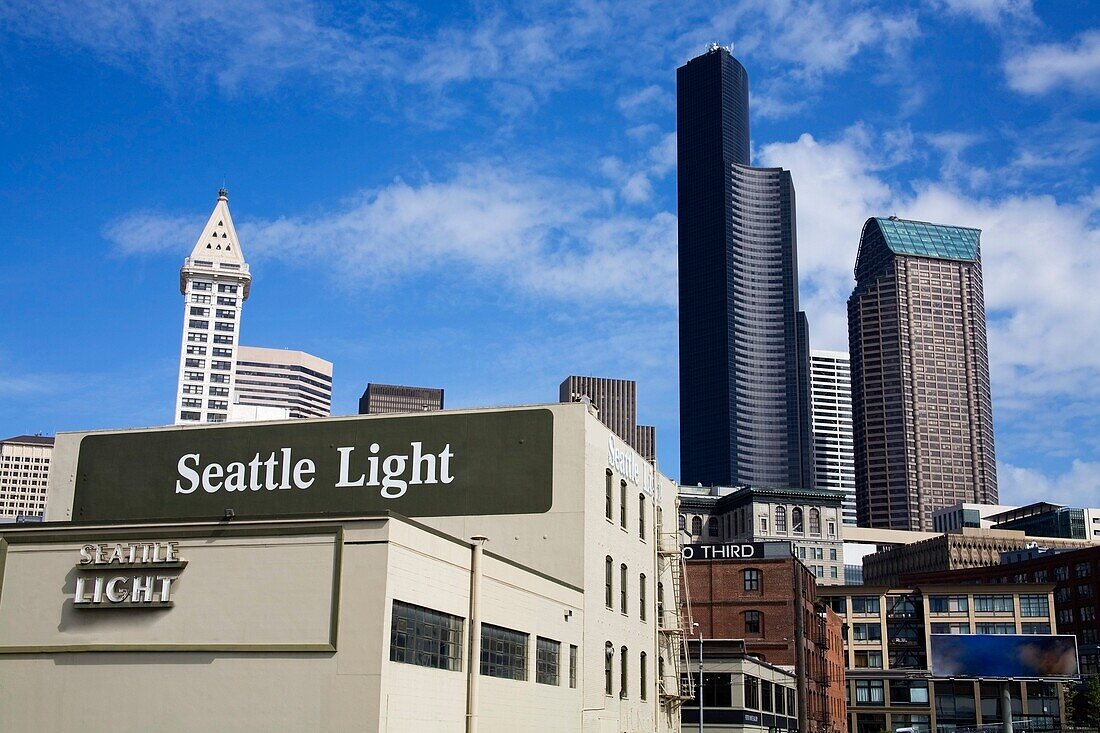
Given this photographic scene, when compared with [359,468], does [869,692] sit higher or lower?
lower

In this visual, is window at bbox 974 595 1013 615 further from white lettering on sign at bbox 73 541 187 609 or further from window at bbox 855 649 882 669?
white lettering on sign at bbox 73 541 187 609

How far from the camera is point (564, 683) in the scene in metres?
50.5

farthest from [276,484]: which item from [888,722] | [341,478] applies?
[888,722]

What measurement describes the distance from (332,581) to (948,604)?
5605 inches

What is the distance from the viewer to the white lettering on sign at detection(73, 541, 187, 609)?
37438 mm

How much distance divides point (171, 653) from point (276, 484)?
61.2 ft

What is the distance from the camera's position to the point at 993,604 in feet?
527

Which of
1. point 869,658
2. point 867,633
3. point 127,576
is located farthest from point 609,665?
point 867,633

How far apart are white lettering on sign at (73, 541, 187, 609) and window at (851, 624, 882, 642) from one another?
141132 mm

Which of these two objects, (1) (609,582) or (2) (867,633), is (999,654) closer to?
(1) (609,582)

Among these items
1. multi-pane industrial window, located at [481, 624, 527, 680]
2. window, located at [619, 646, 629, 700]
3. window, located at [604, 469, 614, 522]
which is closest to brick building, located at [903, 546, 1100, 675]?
window, located at [619, 646, 629, 700]

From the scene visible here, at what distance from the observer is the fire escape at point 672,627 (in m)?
65.8

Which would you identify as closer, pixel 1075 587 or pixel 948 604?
pixel 948 604

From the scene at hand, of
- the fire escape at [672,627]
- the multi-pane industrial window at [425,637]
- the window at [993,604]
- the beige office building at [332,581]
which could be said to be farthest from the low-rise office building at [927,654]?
the multi-pane industrial window at [425,637]
